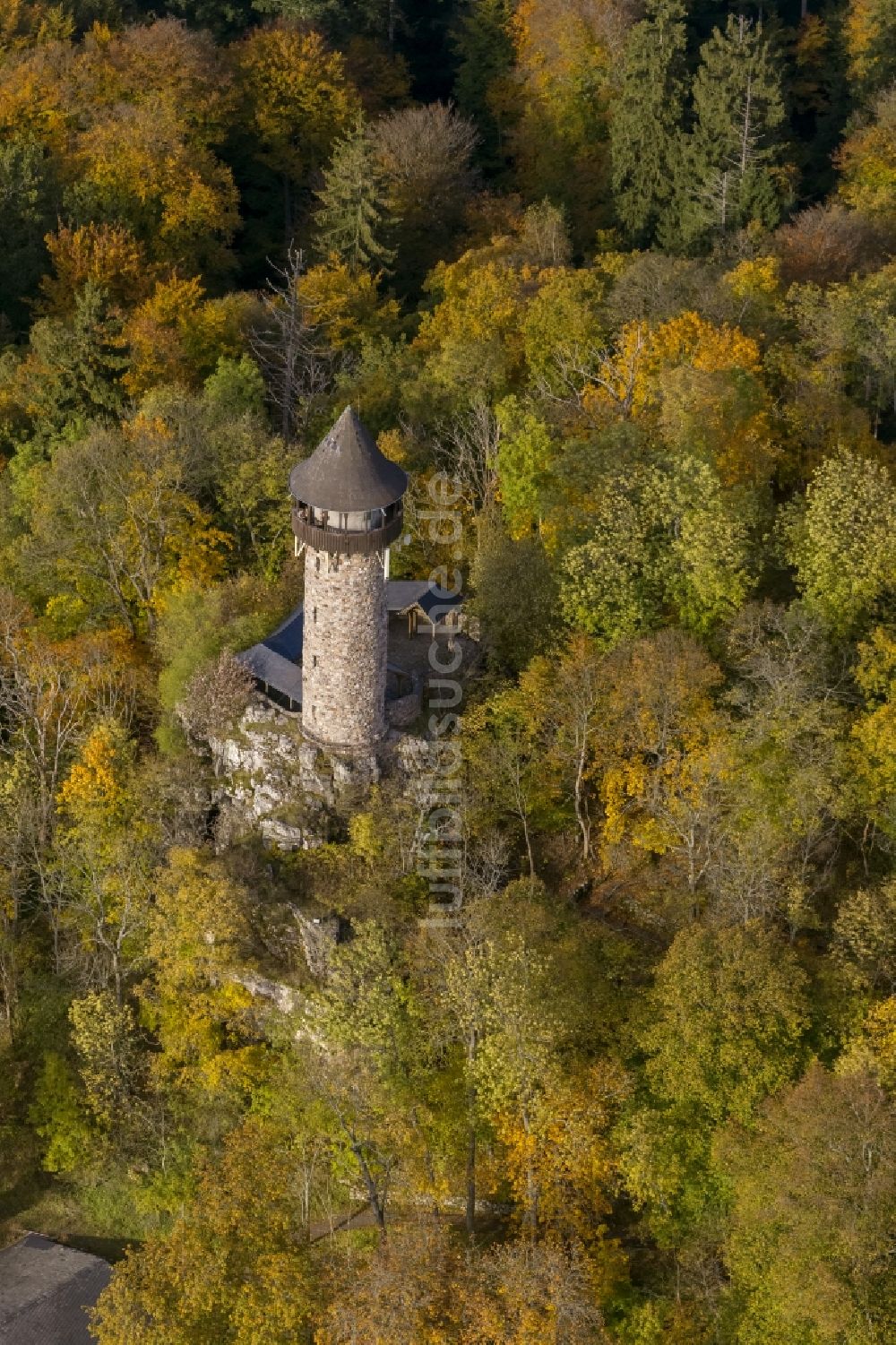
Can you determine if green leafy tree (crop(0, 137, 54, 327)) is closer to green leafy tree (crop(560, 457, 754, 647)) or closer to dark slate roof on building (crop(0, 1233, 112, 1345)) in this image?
green leafy tree (crop(560, 457, 754, 647))

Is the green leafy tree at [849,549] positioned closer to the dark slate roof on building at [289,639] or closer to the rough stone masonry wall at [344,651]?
the rough stone masonry wall at [344,651]

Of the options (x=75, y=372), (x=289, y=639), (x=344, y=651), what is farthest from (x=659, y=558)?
(x=75, y=372)

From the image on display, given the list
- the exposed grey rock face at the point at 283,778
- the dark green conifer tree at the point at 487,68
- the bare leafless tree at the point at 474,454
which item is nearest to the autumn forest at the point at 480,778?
the bare leafless tree at the point at 474,454

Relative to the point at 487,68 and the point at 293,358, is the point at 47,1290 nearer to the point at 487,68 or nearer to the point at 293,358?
the point at 293,358

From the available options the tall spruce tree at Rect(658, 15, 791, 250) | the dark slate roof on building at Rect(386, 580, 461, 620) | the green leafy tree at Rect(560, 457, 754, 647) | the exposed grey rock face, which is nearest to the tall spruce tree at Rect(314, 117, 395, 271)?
the tall spruce tree at Rect(658, 15, 791, 250)

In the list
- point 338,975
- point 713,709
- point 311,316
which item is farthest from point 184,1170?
point 311,316

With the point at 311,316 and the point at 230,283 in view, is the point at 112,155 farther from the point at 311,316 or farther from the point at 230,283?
the point at 311,316
